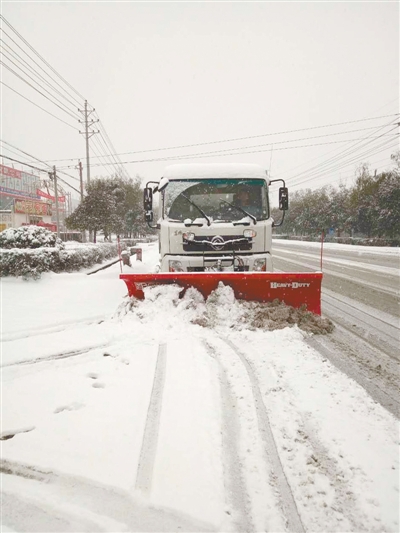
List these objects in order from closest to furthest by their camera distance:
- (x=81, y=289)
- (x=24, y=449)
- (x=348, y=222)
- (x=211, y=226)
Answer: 1. (x=24, y=449)
2. (x=211, y=226)
3. (x=81, y=289)
4. (x=348, y=222)

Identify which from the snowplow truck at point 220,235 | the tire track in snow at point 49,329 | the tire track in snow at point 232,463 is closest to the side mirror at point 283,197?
the snowplow truck at point 220,235

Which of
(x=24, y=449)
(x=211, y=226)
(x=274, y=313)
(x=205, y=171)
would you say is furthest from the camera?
(x=205, y=171)

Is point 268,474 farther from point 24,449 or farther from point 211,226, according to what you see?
point 211,226

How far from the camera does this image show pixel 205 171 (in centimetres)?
606

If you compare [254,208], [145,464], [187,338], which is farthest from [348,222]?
[145,464]

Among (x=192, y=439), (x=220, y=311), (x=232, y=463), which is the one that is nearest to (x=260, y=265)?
(x=220, y=311)

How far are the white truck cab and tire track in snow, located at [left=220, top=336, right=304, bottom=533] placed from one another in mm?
2662

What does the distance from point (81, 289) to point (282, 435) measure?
22.2ft

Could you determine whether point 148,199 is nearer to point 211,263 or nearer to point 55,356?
point 211,263

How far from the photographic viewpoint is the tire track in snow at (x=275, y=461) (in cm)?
169

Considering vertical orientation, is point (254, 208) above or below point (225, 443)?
above

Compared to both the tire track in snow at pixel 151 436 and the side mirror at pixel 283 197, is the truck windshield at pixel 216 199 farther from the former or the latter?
the tire track in snow at pixel 151 436

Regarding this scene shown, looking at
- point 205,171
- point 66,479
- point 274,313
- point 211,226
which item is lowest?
point 66,479

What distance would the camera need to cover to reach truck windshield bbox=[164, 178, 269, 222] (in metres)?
5.88
